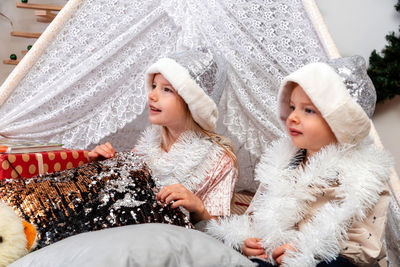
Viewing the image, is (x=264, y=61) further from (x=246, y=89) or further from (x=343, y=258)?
(x=343, y=258)

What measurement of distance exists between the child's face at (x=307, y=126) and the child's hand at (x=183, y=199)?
321 millimetres

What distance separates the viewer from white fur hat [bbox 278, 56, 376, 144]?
996mm

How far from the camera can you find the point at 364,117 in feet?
3.33

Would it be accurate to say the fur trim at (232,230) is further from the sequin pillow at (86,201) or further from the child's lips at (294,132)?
the child's lips at (294,132)

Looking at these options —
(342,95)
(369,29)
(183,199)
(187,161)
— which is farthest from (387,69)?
(183,199)

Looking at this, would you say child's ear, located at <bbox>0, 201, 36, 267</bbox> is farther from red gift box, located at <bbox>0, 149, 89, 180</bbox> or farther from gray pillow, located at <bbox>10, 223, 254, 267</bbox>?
red gift box, located at <bbox>0, 149, 89, 180</bbox>

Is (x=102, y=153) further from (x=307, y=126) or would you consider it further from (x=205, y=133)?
(x=307, y=126)

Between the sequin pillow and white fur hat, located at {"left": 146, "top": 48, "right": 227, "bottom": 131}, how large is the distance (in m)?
0.28

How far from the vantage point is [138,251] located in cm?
70

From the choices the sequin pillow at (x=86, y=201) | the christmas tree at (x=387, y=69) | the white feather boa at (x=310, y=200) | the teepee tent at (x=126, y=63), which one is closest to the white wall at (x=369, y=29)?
the christmas tree at (x=387, y=69)

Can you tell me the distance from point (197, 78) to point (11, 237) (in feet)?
2.29

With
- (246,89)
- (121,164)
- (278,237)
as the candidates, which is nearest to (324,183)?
(278,237)

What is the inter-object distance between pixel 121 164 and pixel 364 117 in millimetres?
638

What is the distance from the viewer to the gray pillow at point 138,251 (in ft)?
2.23
